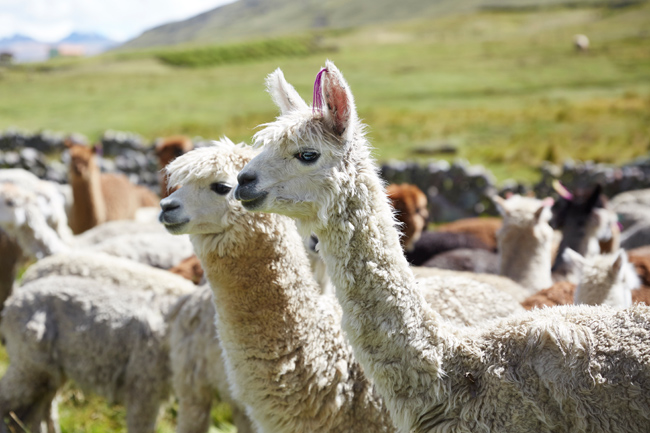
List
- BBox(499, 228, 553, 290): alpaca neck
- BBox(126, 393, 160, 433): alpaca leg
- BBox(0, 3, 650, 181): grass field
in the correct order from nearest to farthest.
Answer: BBox(126, 393, 160, 433): alpaca leg < BBox(499, 228, 553, 290): alpaca neck < BBox(0, 3, 650, 181): grass field

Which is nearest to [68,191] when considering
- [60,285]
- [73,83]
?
[60,285]

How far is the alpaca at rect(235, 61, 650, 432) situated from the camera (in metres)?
1.97

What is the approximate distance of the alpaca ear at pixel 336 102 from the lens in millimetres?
1976

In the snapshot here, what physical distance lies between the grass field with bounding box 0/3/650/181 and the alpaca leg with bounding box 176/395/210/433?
6.28ft

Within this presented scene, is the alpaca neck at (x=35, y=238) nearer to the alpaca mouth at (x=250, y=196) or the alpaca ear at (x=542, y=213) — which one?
the alpaca mouth at (x=250, y=196)

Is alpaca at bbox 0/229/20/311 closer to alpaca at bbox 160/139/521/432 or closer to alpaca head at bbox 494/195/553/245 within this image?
alpaca at bbox 160/139/521/432

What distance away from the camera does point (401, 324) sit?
208 centimetres

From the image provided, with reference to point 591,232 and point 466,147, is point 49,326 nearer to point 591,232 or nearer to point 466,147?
point 591,232

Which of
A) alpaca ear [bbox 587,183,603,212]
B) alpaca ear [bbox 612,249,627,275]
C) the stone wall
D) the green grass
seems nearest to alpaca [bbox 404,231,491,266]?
alpaca ear [bbox 587,183,603,212]

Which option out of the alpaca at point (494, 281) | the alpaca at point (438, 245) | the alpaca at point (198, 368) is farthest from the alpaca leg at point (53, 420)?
the alpaca at point (438, 245)

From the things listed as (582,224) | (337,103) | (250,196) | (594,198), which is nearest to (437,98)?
(594,198)

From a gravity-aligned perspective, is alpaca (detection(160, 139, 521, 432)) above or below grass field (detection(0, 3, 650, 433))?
above

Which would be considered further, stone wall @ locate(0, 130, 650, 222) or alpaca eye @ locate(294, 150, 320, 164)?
stone wall @ locate(0, 130, 650, 222)

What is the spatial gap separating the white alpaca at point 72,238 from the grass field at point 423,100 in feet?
4.16
